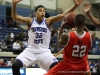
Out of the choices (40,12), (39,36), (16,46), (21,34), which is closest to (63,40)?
(39,36)

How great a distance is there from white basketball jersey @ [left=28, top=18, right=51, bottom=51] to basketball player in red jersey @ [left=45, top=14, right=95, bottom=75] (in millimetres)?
1211

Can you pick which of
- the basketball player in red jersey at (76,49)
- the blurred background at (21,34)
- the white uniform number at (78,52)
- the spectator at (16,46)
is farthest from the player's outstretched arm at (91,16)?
the spectator at (16,46)

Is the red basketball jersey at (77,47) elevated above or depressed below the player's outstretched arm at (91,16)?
below

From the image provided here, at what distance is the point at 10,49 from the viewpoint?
14891mm

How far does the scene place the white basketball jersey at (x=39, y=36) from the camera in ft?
17.3

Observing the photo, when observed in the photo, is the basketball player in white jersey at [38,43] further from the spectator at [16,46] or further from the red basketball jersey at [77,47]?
the spectator at [16,46]

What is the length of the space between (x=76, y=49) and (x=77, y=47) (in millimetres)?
37

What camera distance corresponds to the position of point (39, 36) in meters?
5.27

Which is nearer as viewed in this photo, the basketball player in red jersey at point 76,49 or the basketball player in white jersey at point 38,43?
the basketball player in red jersey at point 76,49

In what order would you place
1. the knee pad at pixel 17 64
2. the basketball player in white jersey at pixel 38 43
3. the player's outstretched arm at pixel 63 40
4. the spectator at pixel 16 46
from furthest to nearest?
the spectator at pixel 16 46 → the basketball player in white jersey at pixel 38 43 → the knee pad at pixel 17 64 → the player's outstretched arm at pixel 63 40

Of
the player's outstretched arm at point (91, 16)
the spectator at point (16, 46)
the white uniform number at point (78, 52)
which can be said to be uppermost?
the player's outstretched arm at point (91, 16)

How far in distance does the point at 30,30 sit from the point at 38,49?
1.42ft

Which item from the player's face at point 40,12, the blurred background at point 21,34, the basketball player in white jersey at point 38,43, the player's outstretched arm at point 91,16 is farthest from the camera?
the blurred background at point 21,34

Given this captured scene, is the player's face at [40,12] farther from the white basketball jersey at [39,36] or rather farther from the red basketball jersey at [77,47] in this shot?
the red basketball jersey at [77,47]
